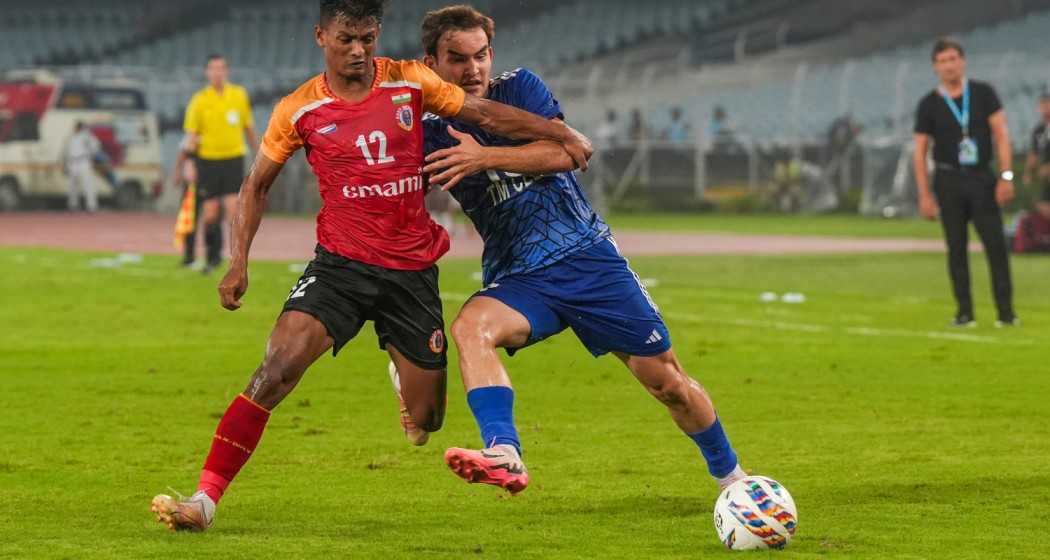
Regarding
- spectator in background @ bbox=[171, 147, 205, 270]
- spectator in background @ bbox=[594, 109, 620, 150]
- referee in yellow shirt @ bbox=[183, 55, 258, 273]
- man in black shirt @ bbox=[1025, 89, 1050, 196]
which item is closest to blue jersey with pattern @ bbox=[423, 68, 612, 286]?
referee in yellow shirt @ bbox=[183, 55, 258, 273]

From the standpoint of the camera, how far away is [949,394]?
11.2 metres

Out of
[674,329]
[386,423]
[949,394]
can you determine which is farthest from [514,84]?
[674,329]

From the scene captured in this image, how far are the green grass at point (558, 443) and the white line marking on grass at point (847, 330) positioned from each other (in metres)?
0.03

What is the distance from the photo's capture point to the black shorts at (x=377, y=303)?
6.95m

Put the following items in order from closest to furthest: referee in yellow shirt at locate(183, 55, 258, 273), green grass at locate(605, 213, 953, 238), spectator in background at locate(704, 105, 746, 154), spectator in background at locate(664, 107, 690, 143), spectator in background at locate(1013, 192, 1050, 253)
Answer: referee in yellow shirt at locate(183, 55, 258, 273)
spectator in background at locate(1013, 192, 1050, 253)
green grass at locate(605, 213, 953, 238)
spectator in background at locate(704, 105, 746, 154)
spectator in background at locate(664, 107, 690, 143)

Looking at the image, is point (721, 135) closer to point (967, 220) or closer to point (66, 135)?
point (66, 135)

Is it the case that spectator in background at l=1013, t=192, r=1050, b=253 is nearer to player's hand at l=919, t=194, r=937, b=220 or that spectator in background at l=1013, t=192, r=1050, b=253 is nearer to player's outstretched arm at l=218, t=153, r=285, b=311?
player's hand at l=919, t=194, r=937, b=220

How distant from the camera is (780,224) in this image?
34594 mm

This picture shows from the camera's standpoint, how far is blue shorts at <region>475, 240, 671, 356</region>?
23.1 ft

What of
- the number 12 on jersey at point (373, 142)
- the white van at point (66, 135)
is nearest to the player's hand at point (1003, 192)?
the number 12 on jersey at point (373, 142)

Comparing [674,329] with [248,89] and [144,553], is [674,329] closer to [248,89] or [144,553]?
[144,553]

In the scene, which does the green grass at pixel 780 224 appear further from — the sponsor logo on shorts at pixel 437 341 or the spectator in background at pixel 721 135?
the sponsor logo on shorts at pixel 437 341

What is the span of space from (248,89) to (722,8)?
13.3 m

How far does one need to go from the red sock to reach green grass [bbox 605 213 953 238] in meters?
23.9
